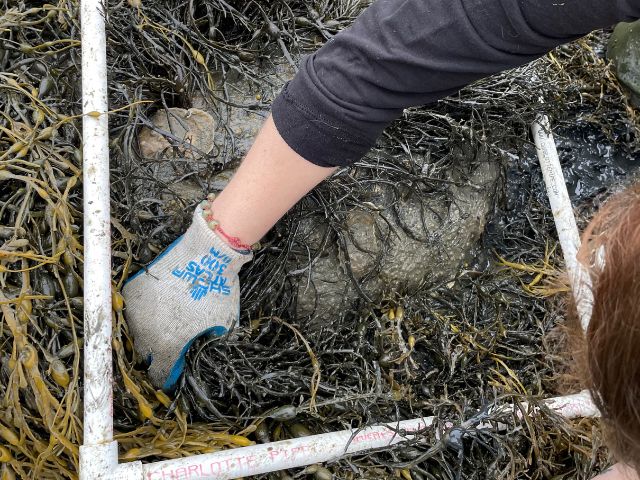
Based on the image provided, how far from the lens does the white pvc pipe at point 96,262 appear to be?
3.39 ft

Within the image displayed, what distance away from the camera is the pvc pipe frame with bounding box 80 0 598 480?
1.03 metres

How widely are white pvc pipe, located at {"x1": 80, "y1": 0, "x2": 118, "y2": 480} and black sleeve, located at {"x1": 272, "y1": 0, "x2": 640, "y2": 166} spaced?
435 millimetres

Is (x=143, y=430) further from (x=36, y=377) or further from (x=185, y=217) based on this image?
(x=185, y=217)

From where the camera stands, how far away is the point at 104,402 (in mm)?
1055

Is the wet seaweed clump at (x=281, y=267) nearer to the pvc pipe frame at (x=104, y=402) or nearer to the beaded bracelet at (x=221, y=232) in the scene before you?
the pvc pipe frame at (x=104, y=402)

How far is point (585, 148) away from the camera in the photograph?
184 centimetres

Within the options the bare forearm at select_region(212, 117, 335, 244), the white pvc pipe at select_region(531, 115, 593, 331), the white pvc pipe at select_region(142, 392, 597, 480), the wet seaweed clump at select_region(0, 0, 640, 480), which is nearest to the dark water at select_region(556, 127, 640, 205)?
the wet seaweed clump at select_region(0, 0, 640, 480)

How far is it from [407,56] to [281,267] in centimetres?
66

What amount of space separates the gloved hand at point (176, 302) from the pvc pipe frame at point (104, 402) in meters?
0.13

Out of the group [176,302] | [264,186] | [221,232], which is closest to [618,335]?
[264,186]

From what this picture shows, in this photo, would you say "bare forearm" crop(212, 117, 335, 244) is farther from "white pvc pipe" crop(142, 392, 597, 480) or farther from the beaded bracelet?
"white pvc pipe" crop(142, 392, 597, 480)

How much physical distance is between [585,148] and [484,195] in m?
0.42

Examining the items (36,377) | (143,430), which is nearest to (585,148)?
(143,430)

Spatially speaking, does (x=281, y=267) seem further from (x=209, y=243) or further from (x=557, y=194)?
(x=557, y=194)
